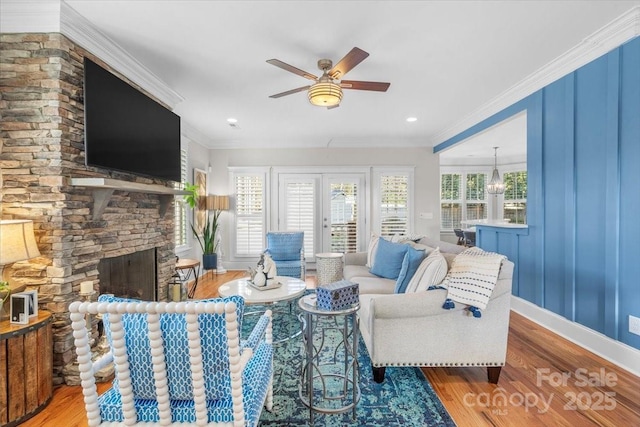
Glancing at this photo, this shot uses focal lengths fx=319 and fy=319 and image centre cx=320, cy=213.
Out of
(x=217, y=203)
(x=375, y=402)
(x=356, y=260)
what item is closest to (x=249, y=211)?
(x=217, y=203)

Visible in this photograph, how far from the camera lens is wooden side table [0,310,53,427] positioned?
5.99 ft

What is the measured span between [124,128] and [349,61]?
76.4 inches

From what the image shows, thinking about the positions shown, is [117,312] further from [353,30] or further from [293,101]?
[293,101]

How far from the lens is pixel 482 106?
4.28 meters

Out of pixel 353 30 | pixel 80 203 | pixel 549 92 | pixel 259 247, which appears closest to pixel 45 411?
pixel 80 203

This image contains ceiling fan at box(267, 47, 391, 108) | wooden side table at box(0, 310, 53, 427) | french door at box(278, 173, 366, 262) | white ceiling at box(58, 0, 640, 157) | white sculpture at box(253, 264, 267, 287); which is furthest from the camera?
french door at box(278, 173, 366, 262)

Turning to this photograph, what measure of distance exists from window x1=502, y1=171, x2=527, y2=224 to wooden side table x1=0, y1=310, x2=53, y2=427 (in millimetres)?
9133

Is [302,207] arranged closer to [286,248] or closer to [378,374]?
[286,248]

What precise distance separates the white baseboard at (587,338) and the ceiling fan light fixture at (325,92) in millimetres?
2975

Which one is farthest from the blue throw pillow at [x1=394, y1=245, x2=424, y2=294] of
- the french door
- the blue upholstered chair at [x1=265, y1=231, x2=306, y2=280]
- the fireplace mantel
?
the french door

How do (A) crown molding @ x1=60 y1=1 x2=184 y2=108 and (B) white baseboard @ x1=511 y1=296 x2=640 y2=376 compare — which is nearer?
(A) crown molding @ x1=60 y1=1 x2=184 y2=108

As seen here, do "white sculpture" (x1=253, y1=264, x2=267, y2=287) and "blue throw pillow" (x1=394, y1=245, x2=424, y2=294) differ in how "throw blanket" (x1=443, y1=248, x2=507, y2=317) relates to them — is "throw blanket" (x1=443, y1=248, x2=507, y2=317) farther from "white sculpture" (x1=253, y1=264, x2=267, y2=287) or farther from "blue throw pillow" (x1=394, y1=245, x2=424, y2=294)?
"white sculpture" (x1=253, y1=264, x2=267, y2=287)

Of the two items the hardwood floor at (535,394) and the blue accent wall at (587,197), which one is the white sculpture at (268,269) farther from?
the blue accent wall at (587,197)

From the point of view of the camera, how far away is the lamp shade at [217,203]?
233 inches
